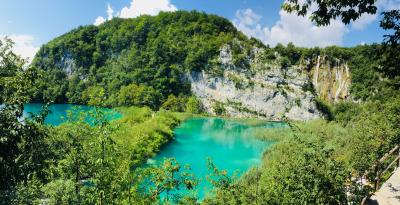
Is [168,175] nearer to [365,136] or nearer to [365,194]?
[365,194]

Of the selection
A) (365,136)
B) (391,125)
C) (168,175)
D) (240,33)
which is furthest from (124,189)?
(240,33)

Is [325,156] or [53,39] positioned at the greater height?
[53,39]

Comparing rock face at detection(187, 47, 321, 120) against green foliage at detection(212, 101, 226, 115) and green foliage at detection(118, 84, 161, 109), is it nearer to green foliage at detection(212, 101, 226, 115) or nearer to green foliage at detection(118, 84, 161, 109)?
green foliage at detection(212, 101, 226, 115)

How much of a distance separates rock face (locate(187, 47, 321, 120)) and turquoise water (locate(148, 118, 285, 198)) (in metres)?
32.4

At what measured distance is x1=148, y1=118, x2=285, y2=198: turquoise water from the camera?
48.5 meters

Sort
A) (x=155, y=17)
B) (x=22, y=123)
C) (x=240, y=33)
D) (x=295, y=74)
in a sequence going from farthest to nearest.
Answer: (x=155, y=17)
(x=240, y=33)
(x=295, y=74)
(x=22, y=123)

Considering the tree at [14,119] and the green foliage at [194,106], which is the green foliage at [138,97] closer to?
the green foliage at [194,106]

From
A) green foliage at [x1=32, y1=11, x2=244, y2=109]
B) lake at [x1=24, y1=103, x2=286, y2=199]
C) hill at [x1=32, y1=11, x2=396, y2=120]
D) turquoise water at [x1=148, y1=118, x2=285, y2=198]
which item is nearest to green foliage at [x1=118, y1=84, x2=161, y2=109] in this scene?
hill at [x1=32, y1=11, x2=396, y2=120]

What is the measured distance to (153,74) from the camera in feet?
442

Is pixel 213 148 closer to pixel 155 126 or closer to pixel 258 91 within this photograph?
pixel 155 126

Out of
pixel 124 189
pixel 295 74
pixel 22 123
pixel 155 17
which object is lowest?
pixel 124 189

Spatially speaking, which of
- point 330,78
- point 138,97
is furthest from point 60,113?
point 330,78

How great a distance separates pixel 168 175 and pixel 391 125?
1659 centimetres

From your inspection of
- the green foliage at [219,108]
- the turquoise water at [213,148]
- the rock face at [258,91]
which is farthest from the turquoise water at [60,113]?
the rock face at [258,91]
